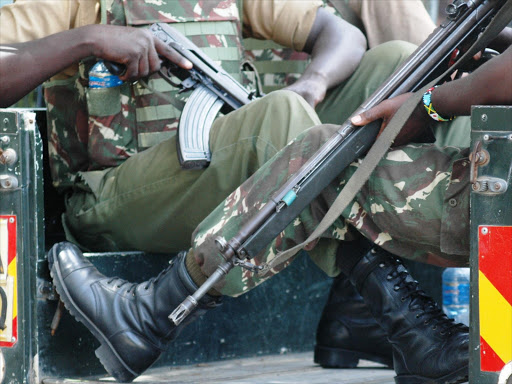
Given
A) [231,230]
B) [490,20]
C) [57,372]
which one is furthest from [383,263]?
[57,372]

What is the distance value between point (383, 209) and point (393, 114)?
208 millimetres

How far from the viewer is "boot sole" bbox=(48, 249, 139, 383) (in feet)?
7.45

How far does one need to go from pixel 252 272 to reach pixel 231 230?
0.36 ft

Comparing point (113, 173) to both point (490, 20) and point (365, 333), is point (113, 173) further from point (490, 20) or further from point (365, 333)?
point (490, 20)

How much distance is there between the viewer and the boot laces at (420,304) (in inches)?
83.9

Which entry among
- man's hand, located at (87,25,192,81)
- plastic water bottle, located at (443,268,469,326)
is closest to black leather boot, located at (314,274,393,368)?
plastic water bottle, located at (443,268,469,326)

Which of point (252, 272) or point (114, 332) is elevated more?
point (252, 272)

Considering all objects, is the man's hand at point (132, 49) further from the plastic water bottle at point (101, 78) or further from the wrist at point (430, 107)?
the wrist at point (430, 107)

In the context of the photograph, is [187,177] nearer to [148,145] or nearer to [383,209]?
[148,145]

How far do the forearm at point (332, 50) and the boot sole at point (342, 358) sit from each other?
837mm

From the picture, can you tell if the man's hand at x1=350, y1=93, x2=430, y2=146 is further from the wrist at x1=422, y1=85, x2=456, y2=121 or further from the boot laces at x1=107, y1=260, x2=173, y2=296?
the boot laces at x1=107, y1=260, x2=173, y2=296

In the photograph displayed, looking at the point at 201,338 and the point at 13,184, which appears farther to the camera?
the point at 201,338

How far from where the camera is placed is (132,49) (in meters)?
2.62

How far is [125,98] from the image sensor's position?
2801mm
